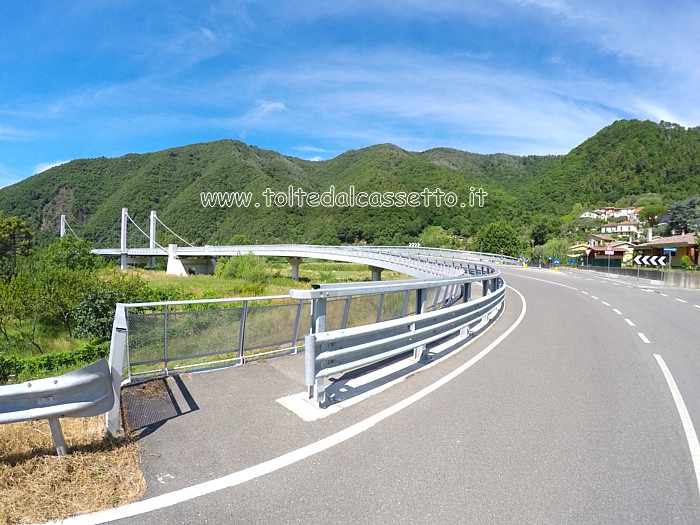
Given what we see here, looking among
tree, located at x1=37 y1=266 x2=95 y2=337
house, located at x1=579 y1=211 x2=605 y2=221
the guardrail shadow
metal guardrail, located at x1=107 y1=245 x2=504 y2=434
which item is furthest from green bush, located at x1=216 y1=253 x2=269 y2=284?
house, located at x1=579 y1=211 x2=605 y2=221

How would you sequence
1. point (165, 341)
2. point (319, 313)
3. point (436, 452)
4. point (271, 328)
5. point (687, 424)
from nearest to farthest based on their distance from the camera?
1. point (436, 452)
2. point (687, 424)
3. point (319, 313)
4. point (165, 341)
5. point (271, 328)

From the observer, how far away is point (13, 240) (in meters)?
68.5

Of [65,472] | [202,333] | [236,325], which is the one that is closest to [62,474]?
[65,472]

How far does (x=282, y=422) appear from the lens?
14.8 feet

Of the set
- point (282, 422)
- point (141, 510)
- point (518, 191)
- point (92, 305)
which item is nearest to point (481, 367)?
point (282, 422)

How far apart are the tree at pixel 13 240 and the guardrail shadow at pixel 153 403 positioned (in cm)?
6871

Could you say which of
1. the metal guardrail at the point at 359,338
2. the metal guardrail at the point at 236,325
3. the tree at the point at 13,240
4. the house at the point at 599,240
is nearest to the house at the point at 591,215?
the house at the point at 599,240

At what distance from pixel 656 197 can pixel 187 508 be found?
535 feet

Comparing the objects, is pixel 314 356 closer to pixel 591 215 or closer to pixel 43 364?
pixel 43 364

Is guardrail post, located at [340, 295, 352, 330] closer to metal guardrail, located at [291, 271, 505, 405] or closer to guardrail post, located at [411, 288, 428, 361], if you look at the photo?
metal guardrail, located at [291, 271, 505, 405]

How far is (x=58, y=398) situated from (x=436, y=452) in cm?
313

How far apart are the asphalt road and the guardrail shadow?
5 cm

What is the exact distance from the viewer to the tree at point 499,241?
327 ft

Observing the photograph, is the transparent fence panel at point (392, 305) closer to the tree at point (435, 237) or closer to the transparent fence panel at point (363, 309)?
the transparent fence panel at point (363, 309)
